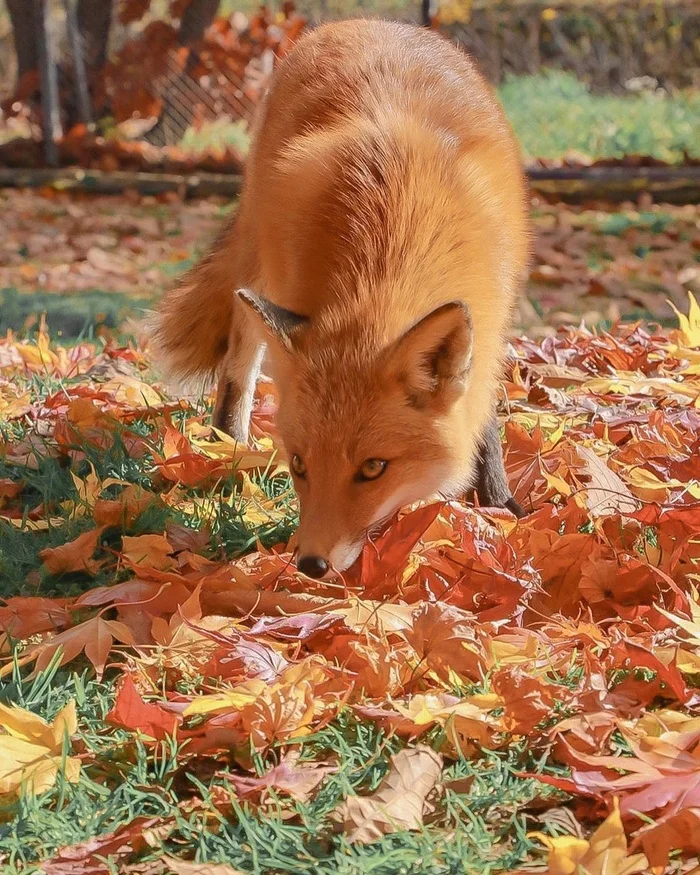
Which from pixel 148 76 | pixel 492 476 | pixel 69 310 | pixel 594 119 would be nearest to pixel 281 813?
pixel 492 476

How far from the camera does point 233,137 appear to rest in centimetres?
1302

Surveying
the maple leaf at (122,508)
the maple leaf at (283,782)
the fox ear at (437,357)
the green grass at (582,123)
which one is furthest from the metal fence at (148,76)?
the maple leaf at (283,782)

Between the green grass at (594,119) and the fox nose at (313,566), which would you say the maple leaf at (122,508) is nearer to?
the fox nose at (313,566)

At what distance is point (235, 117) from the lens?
12.4m

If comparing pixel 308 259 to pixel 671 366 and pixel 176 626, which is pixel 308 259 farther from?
pixel 671 366

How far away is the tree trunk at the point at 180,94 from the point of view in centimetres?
1189

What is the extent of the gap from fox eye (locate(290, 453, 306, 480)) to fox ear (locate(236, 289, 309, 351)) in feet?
1.07

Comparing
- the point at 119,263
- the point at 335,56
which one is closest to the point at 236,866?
the point at 335,56

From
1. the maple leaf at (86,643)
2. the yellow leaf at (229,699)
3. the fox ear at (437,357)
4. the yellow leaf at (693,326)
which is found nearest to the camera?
the yellow leaf at (229,699)

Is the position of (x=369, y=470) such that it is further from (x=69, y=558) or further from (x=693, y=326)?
(x=693, y=326)

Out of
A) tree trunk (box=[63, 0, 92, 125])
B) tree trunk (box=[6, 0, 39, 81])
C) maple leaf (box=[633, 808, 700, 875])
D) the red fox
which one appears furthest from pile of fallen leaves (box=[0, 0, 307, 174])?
maple leaf (box=[633, 808, 700, 875])

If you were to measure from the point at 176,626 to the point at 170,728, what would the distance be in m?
0.40

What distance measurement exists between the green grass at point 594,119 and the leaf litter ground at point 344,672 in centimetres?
953

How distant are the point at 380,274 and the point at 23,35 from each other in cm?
1064
